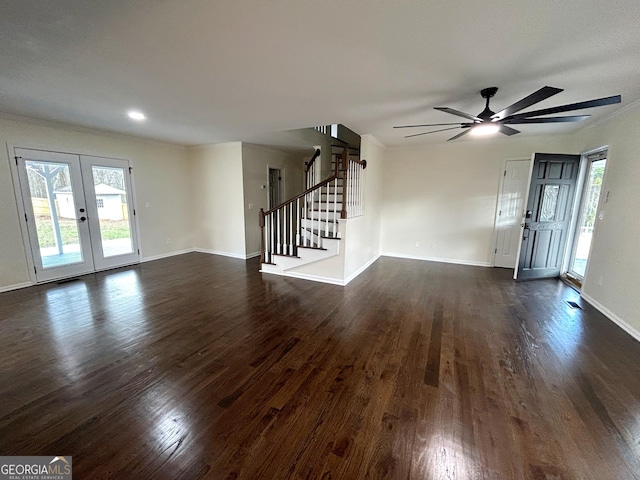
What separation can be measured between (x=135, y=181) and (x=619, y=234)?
7.93 meters

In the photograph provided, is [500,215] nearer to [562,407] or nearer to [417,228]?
[417,228]

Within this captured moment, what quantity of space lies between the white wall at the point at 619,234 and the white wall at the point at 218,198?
607 centimetres

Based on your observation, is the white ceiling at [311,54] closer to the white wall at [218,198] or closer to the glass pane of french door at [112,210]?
the glass pane of french door at [112,210]

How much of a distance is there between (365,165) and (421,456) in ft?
14.0

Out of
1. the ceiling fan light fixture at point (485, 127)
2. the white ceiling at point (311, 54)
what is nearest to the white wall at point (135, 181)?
the white ceiling at point (311, 54)

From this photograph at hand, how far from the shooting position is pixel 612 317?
318 centimetres

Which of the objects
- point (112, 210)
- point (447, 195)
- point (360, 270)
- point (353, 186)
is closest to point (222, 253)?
point (112, 210)


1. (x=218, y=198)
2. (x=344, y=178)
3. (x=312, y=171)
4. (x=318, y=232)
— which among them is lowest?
(x=318, y=232)

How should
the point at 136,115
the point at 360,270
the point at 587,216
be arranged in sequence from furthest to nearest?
the point at 360,270 < the point at 587,216 < the point at 136,115

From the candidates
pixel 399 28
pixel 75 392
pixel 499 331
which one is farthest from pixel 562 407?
pixel 75 392

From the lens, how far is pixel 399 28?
1741 millimetres

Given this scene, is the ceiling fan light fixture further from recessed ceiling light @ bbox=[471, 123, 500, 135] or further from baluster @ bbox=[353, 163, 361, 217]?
baluster @ bbox=[353, 163, 361, 217]

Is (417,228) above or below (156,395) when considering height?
above

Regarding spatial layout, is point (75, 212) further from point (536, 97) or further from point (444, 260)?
point (444, 260)
